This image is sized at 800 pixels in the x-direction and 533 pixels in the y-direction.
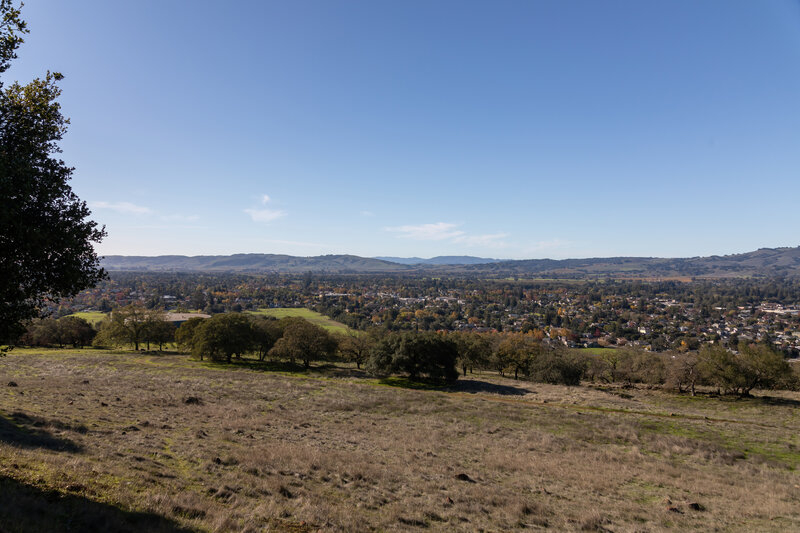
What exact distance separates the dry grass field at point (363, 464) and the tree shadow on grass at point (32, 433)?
0.10 metres

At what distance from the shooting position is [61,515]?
9312 mm

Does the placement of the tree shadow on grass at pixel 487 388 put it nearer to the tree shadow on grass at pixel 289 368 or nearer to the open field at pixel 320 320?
the tree shadow on grass at pixel 289 368

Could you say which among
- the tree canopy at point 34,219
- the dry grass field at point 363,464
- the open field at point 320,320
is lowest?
the open field at point 320,320

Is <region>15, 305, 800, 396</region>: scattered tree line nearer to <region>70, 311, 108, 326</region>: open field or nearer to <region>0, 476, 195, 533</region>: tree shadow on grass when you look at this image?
<region>70, 311, 108, 326</region>: open field

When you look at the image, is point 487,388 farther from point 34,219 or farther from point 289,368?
point 34,219

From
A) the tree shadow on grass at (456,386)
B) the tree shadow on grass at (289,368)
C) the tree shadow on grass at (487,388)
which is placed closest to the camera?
the tree shadow on grass at (487,388)

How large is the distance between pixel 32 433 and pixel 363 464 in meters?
16.2

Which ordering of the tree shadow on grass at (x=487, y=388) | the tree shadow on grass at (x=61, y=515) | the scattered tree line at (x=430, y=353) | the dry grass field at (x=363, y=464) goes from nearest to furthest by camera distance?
the tree shadow on grass at (x=61, y=515)
the dry grass field at (x=363, y=464)
the tree shadow on grass at (x=487, y=388)
the scattered tree line at (x=430, y=353)

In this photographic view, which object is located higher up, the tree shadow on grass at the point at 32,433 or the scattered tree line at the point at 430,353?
the tree shadow on grass at the point at 32,433

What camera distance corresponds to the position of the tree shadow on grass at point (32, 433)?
15.4 meters

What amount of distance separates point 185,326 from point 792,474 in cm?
8748

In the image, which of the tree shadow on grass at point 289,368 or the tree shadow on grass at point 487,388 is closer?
the tree shadow on grass at point 487,388

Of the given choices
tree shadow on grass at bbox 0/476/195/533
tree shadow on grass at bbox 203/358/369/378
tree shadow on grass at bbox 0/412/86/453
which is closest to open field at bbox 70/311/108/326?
tree shadow on grass at bbox 203/358/369/378

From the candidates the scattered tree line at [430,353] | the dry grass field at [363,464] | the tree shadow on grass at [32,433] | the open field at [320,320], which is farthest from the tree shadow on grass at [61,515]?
the open field at [320,320]
